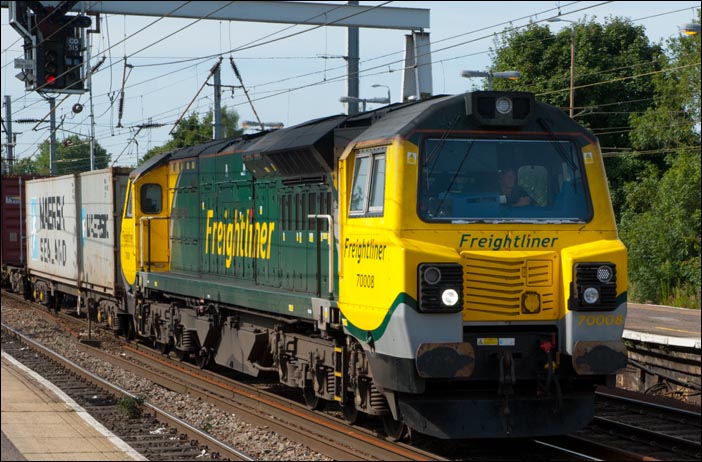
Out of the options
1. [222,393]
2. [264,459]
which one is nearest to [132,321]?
[222,393]

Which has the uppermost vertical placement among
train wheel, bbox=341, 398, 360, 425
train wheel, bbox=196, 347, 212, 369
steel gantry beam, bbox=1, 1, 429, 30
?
steel gantry beam, bbox=1, 1, 429, 30

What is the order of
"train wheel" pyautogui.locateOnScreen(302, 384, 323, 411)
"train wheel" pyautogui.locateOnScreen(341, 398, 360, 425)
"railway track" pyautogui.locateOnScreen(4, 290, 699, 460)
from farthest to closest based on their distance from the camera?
1. "train wheel" pyautogui.locateOnScreen(302, 384, 323, 411)
2. "train wheel" pyautogui.locateOnScreen(341, 398, 360, 425)
3. "railway track" pyautogui.locateOnScreen(4, 290, 699, 460)

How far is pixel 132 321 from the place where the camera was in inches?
829

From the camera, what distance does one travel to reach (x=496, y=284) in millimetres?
9039

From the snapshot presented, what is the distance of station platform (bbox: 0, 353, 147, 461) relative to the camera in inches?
370

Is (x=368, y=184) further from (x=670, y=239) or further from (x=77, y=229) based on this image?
(x=670, y=239)

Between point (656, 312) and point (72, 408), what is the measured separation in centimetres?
1702

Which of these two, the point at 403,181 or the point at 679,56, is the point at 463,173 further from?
the point at 679,56

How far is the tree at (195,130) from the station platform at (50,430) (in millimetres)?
32586

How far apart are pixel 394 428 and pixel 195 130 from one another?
45.4 m

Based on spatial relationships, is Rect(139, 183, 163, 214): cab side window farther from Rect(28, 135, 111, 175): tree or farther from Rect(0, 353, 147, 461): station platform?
Rect(28, 135, 111, 175): tree

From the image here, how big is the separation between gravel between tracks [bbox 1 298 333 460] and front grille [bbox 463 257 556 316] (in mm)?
2468

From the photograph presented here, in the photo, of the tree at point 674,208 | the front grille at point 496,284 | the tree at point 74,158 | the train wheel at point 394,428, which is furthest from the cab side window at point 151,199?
the tree at point 74,158

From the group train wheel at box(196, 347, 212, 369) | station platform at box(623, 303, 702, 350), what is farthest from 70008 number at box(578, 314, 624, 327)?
train wheel at box(196, 347, 212, 369)
